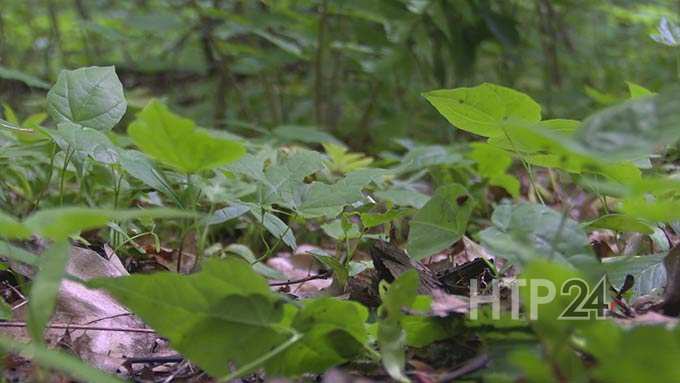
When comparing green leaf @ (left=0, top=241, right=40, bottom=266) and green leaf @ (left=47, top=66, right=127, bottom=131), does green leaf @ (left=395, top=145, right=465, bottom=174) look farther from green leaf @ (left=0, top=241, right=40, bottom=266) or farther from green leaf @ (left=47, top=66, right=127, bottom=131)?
green leaf @ (left=0, top=241, right=40, bottom=266)

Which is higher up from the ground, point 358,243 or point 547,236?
point 547,236

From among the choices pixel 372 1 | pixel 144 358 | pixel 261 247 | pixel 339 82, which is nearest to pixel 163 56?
pixel 339 82

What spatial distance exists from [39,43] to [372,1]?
2.60m

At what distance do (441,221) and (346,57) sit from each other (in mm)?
2204

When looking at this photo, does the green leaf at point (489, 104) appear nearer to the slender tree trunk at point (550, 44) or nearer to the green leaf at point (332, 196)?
the green leaf at point (332, 196)

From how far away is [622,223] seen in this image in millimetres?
989

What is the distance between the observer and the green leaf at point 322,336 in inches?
29.1

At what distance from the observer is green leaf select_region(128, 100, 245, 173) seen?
78 cm

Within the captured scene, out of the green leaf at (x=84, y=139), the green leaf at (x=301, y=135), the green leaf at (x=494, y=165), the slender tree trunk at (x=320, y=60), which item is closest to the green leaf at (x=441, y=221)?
the green leaf at (x=84, y=139)

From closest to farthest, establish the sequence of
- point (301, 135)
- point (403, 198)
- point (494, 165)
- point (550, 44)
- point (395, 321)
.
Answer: point (395, 321)
point (403, 198)
point (494, 165)
point (301, 135)
point (550, 44)

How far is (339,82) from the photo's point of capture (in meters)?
3.39

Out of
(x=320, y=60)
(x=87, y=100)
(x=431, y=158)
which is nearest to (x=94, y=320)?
(x=87, y=100)

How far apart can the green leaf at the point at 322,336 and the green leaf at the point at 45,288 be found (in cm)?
22

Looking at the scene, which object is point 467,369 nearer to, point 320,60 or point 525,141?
point 525,141
